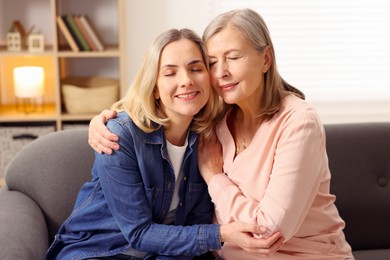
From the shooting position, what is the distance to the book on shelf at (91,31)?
368 centimetres

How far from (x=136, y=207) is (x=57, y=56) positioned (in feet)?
6.48

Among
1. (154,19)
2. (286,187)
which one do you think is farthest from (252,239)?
(154,19)

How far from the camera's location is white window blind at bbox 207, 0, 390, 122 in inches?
155

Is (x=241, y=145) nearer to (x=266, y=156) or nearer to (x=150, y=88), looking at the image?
(x=266, y=156)

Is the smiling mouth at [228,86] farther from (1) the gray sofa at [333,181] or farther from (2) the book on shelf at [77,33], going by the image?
(2) the book on shelf at [77,33]

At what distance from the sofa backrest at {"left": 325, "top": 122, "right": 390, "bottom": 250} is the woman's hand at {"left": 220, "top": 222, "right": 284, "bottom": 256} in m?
0.60

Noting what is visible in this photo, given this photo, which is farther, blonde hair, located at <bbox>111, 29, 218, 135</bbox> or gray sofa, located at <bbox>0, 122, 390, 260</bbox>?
gray sofa, located at <bbox>0, 122, 390, 260</bbox>

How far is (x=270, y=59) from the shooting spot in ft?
6.48

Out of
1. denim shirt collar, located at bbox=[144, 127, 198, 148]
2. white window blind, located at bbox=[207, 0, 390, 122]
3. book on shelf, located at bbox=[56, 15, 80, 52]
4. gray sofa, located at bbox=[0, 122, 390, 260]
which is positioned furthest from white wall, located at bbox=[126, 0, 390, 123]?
denim shirt collar, located at bbox=[144, 127, 198, 148]

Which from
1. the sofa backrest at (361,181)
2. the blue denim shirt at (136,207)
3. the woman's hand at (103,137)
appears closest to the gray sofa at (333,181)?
the sofa backrest at (361,181)

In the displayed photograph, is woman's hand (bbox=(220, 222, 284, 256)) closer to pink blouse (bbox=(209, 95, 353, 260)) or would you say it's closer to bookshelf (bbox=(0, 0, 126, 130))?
pink blouse (bbox=(209, 95, 353, 260))

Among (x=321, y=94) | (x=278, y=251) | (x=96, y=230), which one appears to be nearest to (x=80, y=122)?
(x=321, y=94)

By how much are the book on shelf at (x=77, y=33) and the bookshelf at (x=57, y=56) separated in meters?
0.04

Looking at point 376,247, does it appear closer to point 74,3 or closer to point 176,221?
point 176,221
